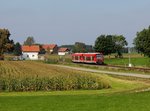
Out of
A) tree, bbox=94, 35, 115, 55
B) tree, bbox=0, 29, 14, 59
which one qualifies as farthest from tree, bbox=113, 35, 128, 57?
tree, bbox=0, 29, 14, 59

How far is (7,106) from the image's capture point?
58.5 ft

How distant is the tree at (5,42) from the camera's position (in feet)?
407

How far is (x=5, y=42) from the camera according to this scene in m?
125

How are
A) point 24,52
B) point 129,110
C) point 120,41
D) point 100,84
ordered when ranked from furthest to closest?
1. point 24,52
2. point 120,41
3. point 100,84
4. point 129,110

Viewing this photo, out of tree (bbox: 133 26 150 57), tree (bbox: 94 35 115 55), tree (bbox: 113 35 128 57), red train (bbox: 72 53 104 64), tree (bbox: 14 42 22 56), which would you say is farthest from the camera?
tree (bbox: 14 42 22 56)

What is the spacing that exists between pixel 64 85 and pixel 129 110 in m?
16.7

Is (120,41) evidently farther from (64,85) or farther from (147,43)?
(64,85)

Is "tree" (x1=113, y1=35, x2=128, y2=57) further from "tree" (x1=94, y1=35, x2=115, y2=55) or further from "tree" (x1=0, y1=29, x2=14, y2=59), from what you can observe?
"tree" (x1=0, y1=29, x2=14, y2=59)

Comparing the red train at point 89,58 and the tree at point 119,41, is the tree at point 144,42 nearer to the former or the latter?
the red train at point 89,58

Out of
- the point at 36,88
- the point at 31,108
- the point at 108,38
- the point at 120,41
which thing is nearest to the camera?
the point at 31,108

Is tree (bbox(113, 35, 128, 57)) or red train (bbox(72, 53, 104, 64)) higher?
tree (bbox(113, 35, 128, 57))

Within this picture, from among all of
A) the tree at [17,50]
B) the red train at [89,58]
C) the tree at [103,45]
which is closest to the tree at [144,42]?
the red train at [89,58]

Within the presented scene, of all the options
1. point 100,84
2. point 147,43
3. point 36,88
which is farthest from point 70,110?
point 147,43

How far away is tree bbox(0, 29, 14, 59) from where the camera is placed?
12398 cm
